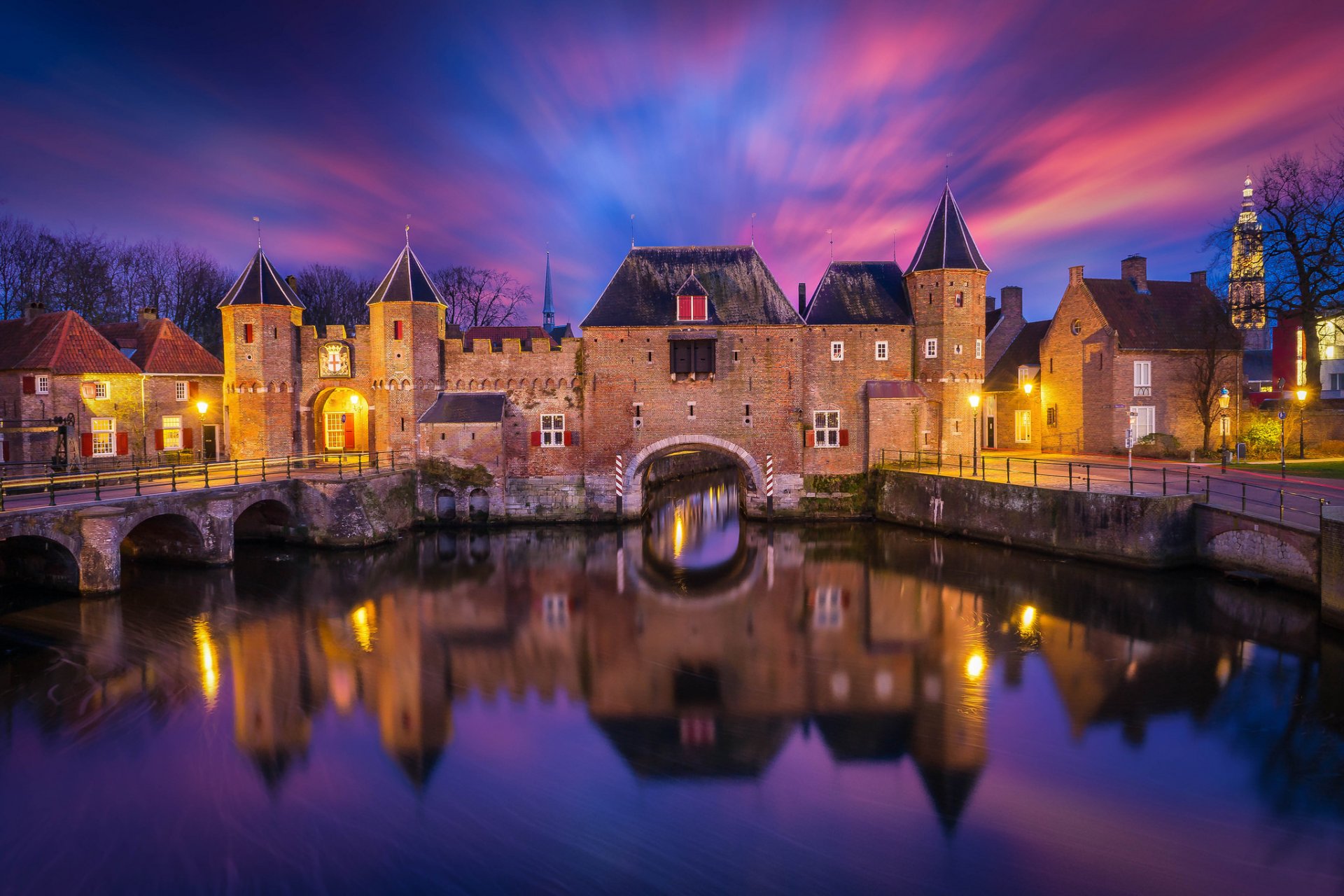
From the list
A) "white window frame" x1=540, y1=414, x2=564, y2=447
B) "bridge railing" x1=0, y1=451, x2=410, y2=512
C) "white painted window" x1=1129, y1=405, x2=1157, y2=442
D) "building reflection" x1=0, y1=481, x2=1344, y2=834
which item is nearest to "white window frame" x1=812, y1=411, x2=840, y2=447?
"building reflection" x1=0, y1=481, x2=1344, y2=834

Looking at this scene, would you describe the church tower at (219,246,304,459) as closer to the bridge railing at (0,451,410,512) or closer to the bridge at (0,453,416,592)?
the bridge railing at (0,451,410,512)

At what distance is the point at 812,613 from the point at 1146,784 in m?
7.39

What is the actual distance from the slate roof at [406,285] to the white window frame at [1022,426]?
2417cm

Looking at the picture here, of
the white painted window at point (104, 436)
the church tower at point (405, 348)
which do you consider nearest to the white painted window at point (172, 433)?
the white painted window at point (104, 436)

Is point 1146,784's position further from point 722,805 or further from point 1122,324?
point 1122,324

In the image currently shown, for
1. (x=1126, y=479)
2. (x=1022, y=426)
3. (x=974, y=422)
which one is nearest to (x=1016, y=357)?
(x=1022, y=426)

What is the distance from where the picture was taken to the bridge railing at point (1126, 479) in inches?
599

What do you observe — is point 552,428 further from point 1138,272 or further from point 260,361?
point 1138,272

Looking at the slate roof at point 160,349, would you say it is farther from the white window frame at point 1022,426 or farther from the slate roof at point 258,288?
the white window frame at point 1022,426

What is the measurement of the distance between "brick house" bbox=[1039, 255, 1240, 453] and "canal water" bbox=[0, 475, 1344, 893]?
42.2 feet

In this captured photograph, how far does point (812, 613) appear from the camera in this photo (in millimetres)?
15164

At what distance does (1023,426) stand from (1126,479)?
1238 centimetres

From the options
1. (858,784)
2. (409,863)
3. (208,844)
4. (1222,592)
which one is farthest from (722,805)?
(1222,592)

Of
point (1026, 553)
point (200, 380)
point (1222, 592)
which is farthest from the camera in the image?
point (200, 380)
